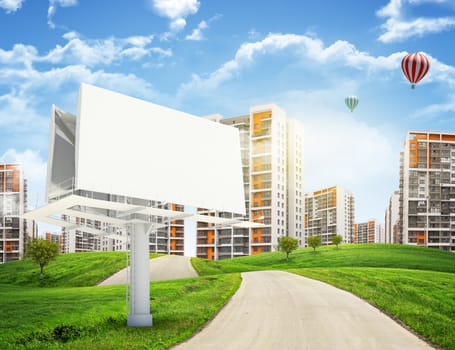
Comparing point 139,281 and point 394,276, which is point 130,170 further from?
point 394,276

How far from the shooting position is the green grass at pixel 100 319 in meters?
20.5

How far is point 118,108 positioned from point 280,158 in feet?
273

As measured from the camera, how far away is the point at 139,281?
2248 centimetres

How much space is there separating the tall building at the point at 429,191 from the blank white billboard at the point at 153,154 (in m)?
89.2

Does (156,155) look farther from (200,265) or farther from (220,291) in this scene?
(200,265)

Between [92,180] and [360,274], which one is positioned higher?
[92,180]

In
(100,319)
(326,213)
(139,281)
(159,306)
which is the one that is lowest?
(159,306)

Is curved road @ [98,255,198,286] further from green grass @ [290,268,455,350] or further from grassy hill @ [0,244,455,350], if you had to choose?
green grass @ [290,268,455,350]

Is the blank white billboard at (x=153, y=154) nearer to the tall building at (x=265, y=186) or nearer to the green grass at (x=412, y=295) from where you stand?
the green grass at (x=412, y=295)

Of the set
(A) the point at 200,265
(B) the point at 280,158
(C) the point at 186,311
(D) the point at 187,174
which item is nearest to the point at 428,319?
(C) the point at 186,311

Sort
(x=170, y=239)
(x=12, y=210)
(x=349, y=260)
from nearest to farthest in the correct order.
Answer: (x=349, y=260) < (x=12, y=210) < (x=170, y=239)

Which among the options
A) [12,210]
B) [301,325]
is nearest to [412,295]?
[301,325]

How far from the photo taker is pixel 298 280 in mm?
42906

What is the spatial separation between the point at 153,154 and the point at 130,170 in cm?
147
